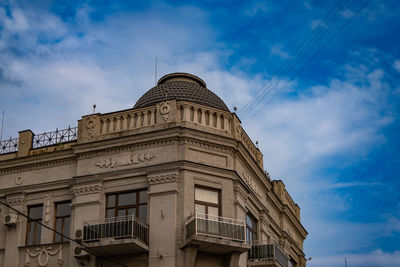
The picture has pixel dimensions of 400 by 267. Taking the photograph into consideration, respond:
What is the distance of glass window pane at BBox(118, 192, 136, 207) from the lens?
32375 mm

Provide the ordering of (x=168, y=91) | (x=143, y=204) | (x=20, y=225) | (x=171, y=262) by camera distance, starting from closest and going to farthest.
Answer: (x=171, y=262) → (x=143, y=204) → (x=20, y=225) → (x=168, y=91)

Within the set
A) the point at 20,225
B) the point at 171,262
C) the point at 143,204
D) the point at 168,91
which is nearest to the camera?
the point at 171,262

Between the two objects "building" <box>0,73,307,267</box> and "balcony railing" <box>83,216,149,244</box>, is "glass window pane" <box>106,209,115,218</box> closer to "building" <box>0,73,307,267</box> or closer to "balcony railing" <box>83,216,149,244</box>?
"building" <box>0,73,307,267</box>

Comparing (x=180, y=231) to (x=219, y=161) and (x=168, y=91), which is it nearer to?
(x=219, y=161)

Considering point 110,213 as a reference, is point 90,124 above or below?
above

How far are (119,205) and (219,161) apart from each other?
223 inches

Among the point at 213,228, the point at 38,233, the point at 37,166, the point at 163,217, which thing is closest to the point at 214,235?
the point at 213,228

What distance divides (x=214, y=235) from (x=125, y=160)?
258 inches

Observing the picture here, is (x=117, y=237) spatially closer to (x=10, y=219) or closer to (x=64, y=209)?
(x=64, y=209)

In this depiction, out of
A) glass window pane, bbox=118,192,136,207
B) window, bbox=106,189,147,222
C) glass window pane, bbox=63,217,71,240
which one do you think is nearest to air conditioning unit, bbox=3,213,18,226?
glass window pane, bbox=63,217,71,240

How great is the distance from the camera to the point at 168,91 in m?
37.0

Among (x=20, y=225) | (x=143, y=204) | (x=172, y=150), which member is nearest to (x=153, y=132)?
(x=172, y=150)

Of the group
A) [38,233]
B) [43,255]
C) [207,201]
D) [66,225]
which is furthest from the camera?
[38,233]

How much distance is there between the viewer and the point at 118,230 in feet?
98.2
